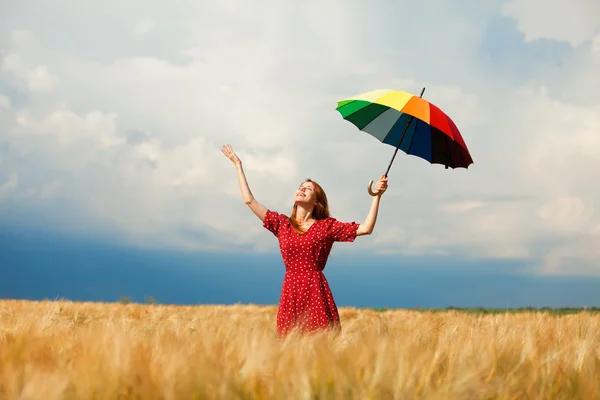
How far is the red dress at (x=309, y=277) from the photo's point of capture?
224 inches

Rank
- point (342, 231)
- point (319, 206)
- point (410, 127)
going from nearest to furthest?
point (342, 231) → point (319, 206) → point (410, 127)

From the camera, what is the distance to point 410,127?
6473mm

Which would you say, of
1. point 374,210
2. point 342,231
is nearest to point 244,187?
point 342,231

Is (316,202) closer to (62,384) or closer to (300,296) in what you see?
(300,296)

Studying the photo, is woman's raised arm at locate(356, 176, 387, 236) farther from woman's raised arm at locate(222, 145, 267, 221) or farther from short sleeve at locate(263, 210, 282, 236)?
woman's raised arm at locate(222, 145, 267, 221)

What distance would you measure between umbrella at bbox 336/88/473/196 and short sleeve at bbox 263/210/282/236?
1248 mm

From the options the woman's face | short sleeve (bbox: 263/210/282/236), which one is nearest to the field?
the woman's face

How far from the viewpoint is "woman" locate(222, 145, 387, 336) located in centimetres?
569

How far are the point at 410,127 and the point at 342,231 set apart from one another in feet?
4.94

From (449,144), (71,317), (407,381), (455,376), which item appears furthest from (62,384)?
(71,317)

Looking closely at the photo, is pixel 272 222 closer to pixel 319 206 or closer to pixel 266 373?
pixel 319 206

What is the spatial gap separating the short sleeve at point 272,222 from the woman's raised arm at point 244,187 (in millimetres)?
46

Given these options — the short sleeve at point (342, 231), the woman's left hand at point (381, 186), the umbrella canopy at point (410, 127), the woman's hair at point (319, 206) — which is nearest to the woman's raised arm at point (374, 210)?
the woman's left hand at point (381, 186)

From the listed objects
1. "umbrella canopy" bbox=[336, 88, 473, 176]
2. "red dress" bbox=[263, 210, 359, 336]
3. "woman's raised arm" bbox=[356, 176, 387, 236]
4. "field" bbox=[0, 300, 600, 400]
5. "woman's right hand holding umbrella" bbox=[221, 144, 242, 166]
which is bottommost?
"field" bbox=[0, 300, 600, 400]
